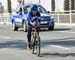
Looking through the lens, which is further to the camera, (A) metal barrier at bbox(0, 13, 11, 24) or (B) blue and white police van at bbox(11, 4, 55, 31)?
(A) metal barrier at bbox(0, 13, 11, 24)

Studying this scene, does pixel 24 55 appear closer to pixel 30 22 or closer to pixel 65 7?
pixel 30 22

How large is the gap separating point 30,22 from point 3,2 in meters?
49.6

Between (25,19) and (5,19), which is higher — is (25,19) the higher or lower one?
the higher one

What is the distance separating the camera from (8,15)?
40594 millimetres

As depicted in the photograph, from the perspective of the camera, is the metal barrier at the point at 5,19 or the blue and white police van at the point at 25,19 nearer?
the blue and white police van at the point at 25,19

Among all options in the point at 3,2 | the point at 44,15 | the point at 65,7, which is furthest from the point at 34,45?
the point at 3,2

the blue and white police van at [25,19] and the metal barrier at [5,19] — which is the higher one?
the blue and white police van at [25,19]

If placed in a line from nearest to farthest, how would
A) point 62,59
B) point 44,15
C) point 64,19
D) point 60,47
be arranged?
point 62,59, point 60,47, point 44,15, point 64,19

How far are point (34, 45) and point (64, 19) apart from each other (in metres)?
21.2

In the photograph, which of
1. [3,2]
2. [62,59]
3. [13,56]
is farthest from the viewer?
[3,2]

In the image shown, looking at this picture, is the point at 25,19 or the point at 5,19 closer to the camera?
the point at 25,19

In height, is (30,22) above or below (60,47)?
Answer: above

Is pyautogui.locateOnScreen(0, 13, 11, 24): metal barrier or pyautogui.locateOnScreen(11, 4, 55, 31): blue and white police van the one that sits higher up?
pyautogui.locateOnScreen(11, 4, 55, 31): blue and white police van

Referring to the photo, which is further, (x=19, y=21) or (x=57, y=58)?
(x=19, y=21)
